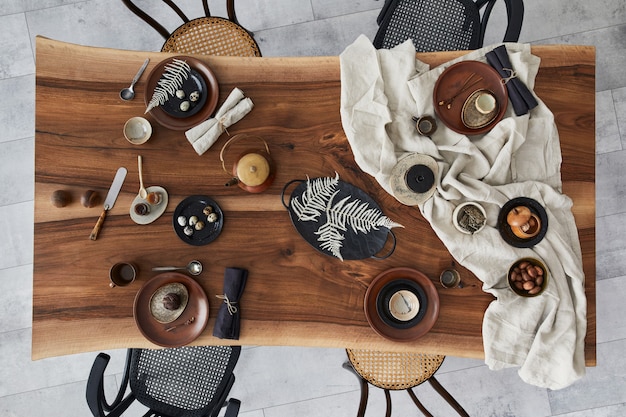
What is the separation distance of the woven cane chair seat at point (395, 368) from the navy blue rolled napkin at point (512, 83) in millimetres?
1118

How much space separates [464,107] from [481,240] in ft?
1.56

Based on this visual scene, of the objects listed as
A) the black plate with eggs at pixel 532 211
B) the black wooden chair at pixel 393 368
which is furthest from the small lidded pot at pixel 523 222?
the black wooden chair at pixel 393 368

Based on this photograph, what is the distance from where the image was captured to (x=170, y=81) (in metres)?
1.70

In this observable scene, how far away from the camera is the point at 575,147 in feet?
5.57

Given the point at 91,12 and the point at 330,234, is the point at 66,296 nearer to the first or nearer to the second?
the point at 330,234

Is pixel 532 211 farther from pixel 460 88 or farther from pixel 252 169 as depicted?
pixel 252 169

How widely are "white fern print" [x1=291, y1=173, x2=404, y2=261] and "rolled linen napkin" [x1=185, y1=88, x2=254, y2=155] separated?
36 centimetres

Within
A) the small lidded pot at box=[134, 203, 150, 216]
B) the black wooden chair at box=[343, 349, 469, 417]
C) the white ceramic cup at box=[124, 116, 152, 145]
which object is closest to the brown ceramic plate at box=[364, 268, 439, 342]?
the black wooden chair at box=[343, 349, 469, 417]

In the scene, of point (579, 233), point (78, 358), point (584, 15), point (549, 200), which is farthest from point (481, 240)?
point (78, 358)

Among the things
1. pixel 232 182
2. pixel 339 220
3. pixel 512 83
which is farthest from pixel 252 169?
pixel 512 83

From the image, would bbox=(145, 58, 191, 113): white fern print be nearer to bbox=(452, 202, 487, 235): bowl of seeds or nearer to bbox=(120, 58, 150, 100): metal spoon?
bbox=(120, 58, 150, 100): metal spoon

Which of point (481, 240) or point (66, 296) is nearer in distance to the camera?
point (481, 240)

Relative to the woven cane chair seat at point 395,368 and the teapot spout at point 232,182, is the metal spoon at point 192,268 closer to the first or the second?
the teapot spout at point 232,182

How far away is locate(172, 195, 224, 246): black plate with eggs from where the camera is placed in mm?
1673
